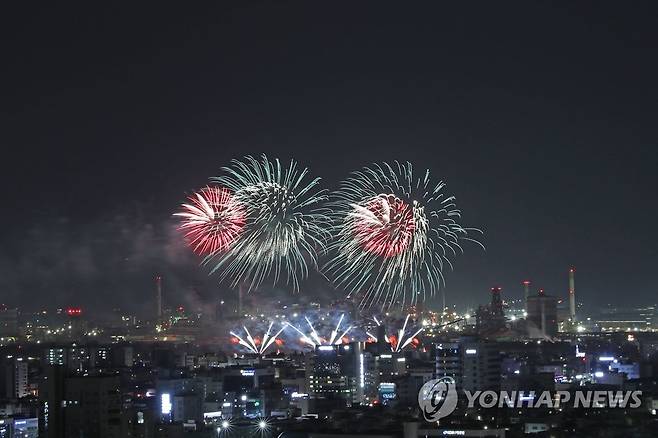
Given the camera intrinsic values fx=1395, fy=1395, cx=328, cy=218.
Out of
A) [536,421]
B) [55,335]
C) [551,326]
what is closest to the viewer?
[536,421]

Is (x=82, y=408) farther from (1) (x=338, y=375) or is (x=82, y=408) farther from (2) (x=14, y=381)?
(1) (x=338, y=375)

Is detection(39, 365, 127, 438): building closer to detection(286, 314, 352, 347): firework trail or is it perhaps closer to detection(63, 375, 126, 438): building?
detection(63, 375, 126, 438): building

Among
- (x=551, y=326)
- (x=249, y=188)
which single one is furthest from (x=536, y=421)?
(x=551, y=326)

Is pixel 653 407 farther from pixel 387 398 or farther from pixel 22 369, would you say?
pixel 22 369

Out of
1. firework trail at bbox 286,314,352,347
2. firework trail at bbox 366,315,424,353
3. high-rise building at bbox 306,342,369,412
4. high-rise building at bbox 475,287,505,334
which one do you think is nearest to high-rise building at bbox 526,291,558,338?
high-rise building at bbox 475,287,505,334

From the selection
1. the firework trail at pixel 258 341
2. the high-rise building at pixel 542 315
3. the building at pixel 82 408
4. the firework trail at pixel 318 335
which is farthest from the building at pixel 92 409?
the high-rise building at pixel 542 315

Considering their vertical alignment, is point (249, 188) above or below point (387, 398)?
above

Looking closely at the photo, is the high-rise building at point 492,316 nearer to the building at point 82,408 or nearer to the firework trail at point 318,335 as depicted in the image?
the firework trail at point 318,335
